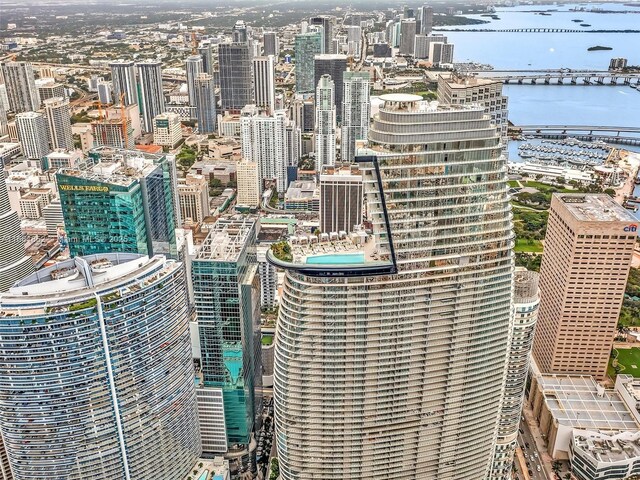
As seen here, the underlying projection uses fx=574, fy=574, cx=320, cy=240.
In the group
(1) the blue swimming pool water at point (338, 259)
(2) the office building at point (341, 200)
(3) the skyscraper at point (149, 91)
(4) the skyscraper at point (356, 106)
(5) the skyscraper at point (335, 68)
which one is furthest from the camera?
(3) the skyscraper at point (149, 91)

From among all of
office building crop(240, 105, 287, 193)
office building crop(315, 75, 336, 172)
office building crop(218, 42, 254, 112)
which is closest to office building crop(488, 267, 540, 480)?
office building crop(315, 75, 336, 172)

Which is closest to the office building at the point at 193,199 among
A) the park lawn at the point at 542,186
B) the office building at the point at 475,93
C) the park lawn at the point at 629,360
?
the office building at the point at 475,93

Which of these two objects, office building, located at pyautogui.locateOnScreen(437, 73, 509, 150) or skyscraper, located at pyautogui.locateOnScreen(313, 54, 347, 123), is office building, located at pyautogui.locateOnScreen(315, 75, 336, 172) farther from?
office building, located at pyautogui.locateOnScreen(437, 73, 509, 150)

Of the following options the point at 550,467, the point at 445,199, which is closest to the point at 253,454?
the point at 550,467

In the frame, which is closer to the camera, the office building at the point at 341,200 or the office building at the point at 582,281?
the office building at the point at 582,281

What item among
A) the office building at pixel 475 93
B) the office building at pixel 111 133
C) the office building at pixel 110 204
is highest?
the office building at pixel 475 93

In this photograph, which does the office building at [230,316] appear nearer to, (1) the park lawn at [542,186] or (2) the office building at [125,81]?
(1) the park lawn at [542,186]

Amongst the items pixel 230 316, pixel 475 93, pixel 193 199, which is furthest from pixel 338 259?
pixel 193 199
